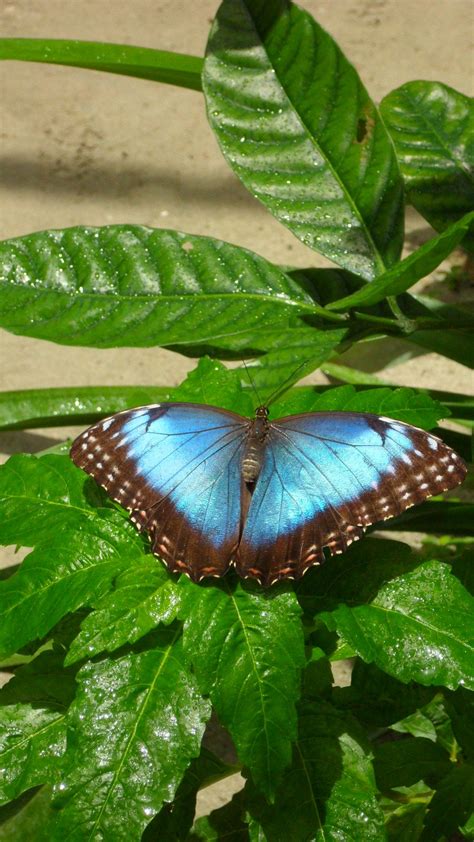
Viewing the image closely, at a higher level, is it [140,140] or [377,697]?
[140,140]

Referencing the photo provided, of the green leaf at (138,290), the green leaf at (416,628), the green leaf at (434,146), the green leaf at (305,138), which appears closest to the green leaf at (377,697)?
the green leaf at (416,628)

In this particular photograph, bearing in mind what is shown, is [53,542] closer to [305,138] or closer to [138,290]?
[138,290]

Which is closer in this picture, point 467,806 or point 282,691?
point 282,691

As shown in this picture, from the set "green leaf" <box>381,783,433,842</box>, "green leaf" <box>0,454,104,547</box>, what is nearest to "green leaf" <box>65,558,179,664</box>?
"green leaf" <box>0,454,104,547</box>

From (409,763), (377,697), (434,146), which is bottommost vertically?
(409,763)

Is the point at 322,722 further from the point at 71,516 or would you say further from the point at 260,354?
the point at 260,354

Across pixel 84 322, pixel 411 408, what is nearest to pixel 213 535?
pixel 411 408

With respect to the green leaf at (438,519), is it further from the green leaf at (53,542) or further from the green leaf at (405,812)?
the green leaf at (53,542)

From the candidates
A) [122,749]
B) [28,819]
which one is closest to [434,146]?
[122,749]
